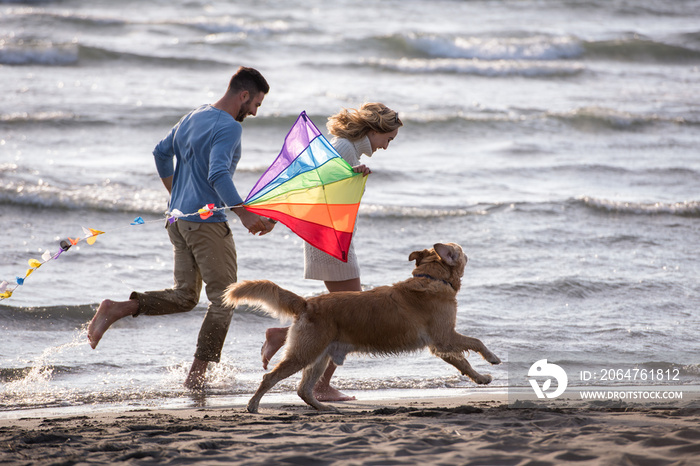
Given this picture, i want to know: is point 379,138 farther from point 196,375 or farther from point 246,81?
point 196,375

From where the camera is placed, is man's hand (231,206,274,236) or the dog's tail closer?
the dog's tail

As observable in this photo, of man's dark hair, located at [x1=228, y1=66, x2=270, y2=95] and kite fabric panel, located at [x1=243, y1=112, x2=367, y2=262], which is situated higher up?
man's dark hair, located at [x1=228, y1=66, x2=270, y2=95]

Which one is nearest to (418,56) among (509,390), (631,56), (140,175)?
(631,56)

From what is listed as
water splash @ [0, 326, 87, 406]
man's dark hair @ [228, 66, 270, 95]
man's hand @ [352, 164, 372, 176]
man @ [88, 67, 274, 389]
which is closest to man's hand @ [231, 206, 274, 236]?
man @ [88, 67, 274, 389]

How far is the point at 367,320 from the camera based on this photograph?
4.91 m

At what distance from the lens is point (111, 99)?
57.6 feet

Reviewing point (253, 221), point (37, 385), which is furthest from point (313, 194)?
point (37, 385)

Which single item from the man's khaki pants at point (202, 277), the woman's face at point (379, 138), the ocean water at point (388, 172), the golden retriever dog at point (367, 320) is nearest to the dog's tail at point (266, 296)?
the golden retriever dog at point (367, 320)

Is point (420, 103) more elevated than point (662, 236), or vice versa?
point (420, 103)

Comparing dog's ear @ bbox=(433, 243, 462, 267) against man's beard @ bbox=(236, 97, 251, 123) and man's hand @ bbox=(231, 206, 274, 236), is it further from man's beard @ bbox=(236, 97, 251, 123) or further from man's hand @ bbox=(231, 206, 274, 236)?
man's beard @ bbox=(236, 97, 251, 123)

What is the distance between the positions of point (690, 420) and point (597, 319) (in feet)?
10.6

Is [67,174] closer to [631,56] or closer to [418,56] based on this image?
[418,56]

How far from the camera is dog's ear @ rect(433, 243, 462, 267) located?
5113mm

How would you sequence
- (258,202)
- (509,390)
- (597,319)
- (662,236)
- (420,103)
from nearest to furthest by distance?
(258,202)
(509,390)
(597,319)
(662,236)
(420,103)
